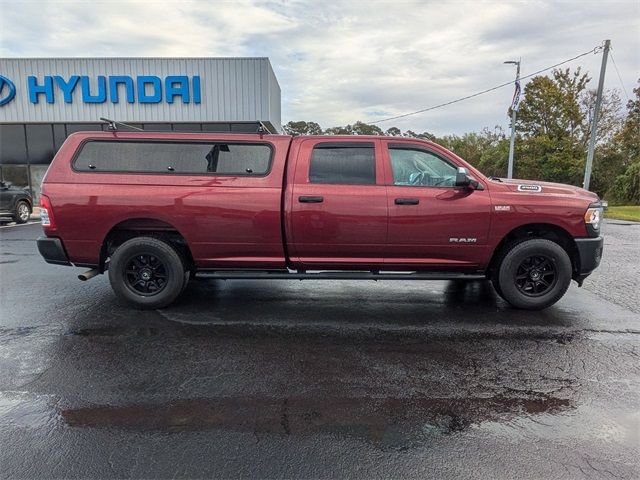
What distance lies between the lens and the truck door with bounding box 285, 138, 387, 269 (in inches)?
192

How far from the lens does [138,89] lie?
18.7 meters

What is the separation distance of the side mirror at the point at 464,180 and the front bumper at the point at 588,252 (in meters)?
1.36

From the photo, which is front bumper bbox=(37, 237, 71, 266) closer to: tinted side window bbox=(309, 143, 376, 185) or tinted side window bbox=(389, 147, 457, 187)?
tinted side window bbox=(309, 143, 376, 185)

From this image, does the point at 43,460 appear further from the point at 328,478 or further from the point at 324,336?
the point at 324,336

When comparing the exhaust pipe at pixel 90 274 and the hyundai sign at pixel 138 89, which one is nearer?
the exhaust pipe at pixel 90 274

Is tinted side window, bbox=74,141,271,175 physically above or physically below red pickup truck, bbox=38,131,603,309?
above

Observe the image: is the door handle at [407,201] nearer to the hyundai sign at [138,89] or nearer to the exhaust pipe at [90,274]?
the exhaust pipe at [90,274]

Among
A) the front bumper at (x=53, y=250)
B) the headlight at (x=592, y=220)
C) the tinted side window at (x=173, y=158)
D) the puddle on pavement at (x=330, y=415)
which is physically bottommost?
the puddle on pavement at (x=330, y=415)

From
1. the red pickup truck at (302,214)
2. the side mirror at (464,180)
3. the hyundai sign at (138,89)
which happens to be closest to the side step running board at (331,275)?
the red pickup truck at (302,214)

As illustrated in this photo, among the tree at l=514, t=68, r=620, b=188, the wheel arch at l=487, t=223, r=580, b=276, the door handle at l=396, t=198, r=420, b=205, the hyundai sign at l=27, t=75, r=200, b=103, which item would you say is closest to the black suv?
the hyundai sign at l=27, t=75, r=200, b=103

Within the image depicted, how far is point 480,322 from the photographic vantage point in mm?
4777

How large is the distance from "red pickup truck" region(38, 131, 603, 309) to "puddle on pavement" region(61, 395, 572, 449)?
6.80 feet

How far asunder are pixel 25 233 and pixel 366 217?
38.1 feet

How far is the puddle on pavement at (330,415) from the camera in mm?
2789
